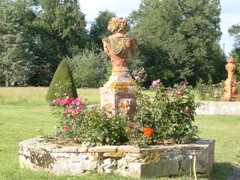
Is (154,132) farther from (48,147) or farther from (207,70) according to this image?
(207,70)

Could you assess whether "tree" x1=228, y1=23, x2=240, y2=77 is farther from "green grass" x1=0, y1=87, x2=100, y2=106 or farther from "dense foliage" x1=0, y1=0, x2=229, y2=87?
"green grass" x1=0, y1=87, x2=100, y2=106

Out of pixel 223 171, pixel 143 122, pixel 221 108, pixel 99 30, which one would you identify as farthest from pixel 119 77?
pixel 99 30

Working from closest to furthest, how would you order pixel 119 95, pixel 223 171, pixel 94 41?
1. pixel 223 171
2. pixel 119 95
3. pixel 94 41

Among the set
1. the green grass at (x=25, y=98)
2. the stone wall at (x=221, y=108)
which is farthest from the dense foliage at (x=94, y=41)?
the stone wall at (x=221, y=108)

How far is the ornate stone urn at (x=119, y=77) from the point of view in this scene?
6.36m

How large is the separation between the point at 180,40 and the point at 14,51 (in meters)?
20.5

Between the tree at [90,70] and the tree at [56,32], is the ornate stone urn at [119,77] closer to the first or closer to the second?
the tree at [90,70]

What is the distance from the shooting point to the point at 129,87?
6.45 m

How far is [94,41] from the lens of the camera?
4481 cm

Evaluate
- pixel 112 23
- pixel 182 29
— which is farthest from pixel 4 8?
pixel 112 23

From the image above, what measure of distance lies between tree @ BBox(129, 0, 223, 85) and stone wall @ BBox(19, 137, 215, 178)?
33.9m

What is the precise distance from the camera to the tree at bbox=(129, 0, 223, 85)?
41.2 m

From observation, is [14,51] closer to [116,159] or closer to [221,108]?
[221,108]

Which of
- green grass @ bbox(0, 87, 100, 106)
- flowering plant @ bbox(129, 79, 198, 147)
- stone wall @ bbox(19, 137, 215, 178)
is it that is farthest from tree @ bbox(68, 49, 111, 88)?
stone wall @ bbox(19, 137, 215, 178)
